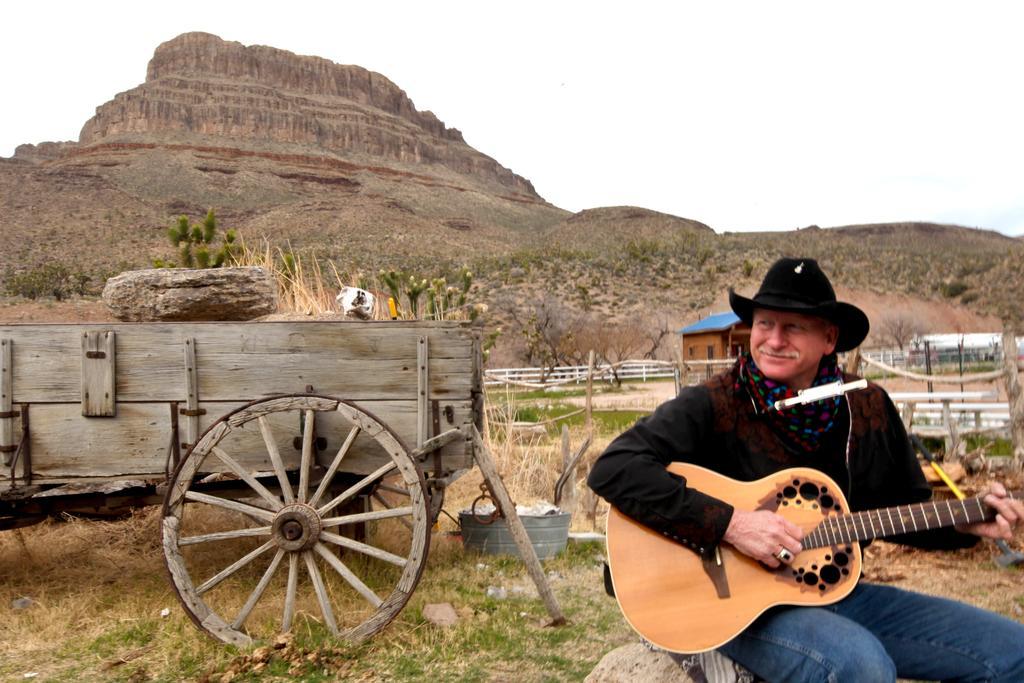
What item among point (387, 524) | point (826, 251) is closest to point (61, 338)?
point (387, 524)

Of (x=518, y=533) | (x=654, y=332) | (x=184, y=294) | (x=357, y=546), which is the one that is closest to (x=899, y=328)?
(x=654, y=332)

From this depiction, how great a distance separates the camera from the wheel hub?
375 cm

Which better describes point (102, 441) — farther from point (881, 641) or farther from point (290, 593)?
point (881, 641)

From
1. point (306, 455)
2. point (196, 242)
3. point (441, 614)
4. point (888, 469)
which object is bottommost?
point (441, 614)

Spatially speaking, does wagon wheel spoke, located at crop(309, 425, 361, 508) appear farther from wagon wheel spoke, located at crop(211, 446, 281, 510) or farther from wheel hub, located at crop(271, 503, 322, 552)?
wagon wheel spoke, located at crop(211, 446, 281, 510)

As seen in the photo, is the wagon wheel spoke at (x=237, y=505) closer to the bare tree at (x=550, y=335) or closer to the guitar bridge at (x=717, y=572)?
the guitar bridge at (x=717, y=572)

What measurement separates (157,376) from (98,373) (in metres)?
0.29

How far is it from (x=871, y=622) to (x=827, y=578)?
25 centimetres

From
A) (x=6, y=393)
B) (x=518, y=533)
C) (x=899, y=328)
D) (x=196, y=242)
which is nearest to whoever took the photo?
(x=6, y=393)

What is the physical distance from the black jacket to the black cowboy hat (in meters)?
0.22

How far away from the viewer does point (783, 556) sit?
6.89 ft

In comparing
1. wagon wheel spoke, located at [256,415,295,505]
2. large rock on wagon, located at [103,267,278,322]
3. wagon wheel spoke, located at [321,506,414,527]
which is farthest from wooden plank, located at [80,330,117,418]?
wagon wheel spoke, located at [321,506,414,527]

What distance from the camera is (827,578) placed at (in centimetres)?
212

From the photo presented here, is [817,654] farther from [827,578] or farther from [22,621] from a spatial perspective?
[22,621]
